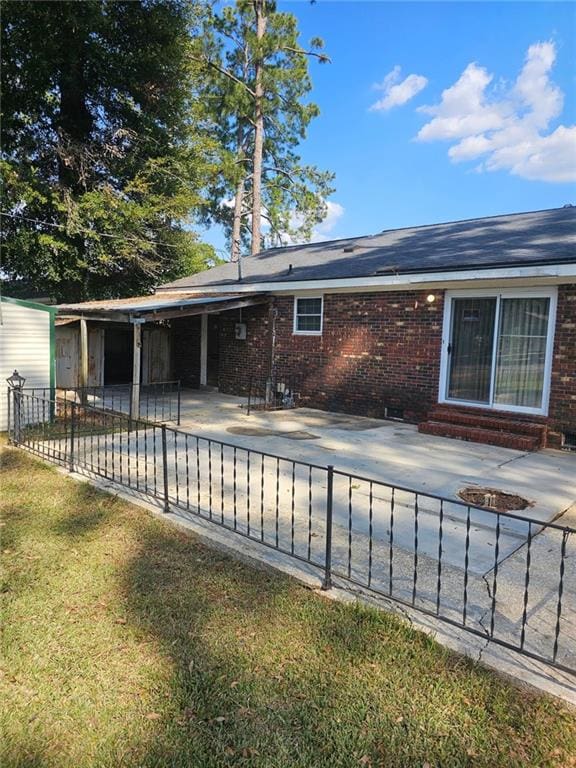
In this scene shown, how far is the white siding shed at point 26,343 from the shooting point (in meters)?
8.53

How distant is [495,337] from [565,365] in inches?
48.2

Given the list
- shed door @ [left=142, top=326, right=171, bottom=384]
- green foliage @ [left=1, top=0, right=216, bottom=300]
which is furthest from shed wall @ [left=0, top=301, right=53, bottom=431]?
green foliage @ [left=1, top=0, right=216, bottom=300]

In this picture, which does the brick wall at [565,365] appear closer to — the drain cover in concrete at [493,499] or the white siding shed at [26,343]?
the drain cover in concrete at [493,499]

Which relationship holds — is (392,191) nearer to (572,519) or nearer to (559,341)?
(559,341)

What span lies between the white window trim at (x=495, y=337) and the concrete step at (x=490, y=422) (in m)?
0.18

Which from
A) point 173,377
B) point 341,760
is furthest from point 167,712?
point 173,377

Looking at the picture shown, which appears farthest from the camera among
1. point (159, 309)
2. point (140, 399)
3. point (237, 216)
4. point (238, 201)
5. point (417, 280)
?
point (238, 201)

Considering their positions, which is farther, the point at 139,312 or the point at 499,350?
the point at 139,312

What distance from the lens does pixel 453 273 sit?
27.2 feet

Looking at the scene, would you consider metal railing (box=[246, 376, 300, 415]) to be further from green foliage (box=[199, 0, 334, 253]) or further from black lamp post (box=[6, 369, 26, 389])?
green foliage (box=[199, 0, 334, 253])

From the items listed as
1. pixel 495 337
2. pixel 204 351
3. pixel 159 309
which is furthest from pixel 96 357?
pixel 495 337

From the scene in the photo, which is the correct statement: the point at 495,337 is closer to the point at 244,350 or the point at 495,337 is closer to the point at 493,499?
the point at 493,499

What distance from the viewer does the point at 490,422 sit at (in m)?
8.48

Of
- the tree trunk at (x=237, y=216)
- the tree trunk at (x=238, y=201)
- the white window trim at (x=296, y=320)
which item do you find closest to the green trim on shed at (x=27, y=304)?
the white window trim at (x=296, y=320)
